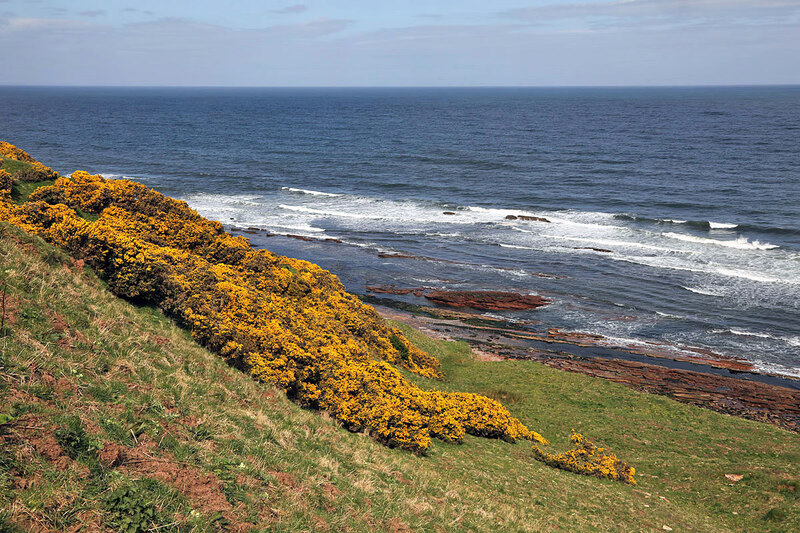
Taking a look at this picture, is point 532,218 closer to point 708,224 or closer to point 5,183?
point 708,224

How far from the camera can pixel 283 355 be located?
17281 mm

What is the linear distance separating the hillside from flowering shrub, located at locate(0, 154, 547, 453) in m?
0.59

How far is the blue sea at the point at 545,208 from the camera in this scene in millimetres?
41438

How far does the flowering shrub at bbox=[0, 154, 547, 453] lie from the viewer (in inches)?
654

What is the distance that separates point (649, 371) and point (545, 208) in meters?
39.5

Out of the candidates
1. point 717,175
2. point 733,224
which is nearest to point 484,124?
point 717,175

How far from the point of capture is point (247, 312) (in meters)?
18.2

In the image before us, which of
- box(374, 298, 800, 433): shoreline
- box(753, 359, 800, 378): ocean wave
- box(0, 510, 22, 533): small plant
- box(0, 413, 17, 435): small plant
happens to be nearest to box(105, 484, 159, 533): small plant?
box(0, 510, 22, 533): small plant

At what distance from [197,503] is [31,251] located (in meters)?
10.8

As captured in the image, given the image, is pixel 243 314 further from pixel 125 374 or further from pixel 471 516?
pixel 471 516

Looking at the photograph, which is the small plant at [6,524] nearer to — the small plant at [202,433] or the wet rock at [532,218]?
the small plant at [202,433]

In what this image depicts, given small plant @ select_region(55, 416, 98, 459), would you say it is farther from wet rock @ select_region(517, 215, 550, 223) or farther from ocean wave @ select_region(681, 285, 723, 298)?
wet rock @ select_region(517, 215, 550, 223)

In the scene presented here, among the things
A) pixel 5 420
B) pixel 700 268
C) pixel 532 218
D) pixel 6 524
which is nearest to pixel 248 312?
pixel 5 420

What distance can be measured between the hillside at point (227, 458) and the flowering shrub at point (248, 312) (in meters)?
0.59
